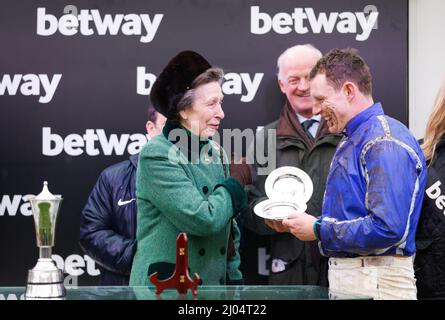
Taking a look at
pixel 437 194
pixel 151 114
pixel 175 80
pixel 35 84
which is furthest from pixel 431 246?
pixel 35 84

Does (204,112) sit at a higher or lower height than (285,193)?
higher

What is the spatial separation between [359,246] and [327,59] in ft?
3.00

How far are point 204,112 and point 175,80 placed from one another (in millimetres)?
228

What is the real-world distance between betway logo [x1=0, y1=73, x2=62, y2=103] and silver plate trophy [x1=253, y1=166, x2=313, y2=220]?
134cm

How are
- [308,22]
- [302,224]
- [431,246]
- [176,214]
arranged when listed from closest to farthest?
[302,224] < [176,214] < [431,246] < [308,22]

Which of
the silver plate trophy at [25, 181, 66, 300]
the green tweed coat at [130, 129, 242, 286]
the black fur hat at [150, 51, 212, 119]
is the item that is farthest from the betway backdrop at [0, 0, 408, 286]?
the silver plate trophy at [25, 181, 66, 300]

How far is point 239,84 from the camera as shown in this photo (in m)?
5.39

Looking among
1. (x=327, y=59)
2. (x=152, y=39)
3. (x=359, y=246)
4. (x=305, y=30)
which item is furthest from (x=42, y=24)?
(x=359, y=246)

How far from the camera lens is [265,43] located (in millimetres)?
5371

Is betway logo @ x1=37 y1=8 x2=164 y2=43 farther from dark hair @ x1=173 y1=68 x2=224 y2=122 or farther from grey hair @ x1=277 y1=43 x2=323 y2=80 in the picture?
grey hair @ x1=277 y1=43 x2=323 y2=80

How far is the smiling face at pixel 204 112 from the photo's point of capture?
15.9 feet

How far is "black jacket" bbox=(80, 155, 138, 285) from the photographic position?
210 inches

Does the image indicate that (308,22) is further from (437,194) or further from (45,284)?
(45,284)
